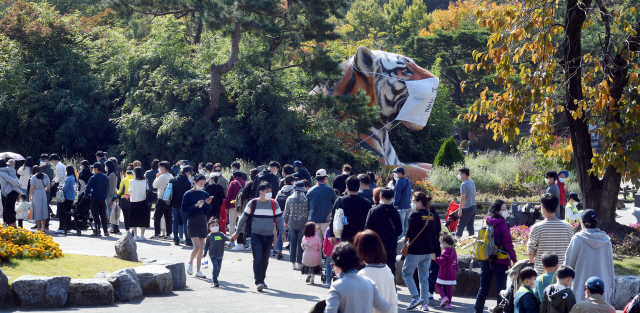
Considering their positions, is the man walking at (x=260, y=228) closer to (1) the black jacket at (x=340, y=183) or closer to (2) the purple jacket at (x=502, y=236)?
(1) the black jacket at (x=340, y=183)

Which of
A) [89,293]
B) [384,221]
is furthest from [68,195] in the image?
[384,221]

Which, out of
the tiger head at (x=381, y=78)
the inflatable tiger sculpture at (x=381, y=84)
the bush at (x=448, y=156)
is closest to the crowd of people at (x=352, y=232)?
the bush at (x=448, y=156)

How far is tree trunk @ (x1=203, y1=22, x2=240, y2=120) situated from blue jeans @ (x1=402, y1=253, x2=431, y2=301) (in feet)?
50.1

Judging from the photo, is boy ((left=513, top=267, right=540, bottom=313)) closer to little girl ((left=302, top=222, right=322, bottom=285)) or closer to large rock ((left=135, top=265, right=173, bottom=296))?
little girl ((left=302, top=222, right=322, bottom=285))

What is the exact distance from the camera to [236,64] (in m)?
23.5

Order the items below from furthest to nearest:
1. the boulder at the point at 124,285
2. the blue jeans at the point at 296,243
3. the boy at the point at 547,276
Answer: the blue jeans at the point at 296,243
the boulder at the point at 124,285
the boy at the point at 547,276

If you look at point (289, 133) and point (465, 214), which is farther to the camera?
point (289, 133)

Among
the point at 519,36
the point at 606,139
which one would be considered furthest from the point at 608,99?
the point at 519,36

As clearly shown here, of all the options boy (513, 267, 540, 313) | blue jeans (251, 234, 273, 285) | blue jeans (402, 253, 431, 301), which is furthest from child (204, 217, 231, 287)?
boy (513, 267, 540, 313)

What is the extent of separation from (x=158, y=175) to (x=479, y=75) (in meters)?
31.3

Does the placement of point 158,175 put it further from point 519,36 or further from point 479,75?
point 479,75

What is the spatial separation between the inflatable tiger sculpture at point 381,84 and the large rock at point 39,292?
17.8m

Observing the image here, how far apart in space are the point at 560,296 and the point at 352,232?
3622mm

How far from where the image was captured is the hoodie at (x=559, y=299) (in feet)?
17.4
